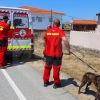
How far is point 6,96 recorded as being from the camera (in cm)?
511

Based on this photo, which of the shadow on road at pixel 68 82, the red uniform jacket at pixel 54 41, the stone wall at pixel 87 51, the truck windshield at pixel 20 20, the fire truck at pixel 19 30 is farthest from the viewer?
the stone wall at pixel 87 51

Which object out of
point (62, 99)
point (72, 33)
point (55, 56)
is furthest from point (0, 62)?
point (72, 33)

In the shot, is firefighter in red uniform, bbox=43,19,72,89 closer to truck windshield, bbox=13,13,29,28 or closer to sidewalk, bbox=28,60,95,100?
sidewalk, bbox=28,60,95,100

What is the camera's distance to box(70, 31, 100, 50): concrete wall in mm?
11820

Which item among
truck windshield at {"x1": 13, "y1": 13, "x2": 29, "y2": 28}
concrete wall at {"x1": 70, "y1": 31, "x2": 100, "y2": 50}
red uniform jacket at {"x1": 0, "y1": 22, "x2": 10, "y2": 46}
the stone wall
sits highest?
truck windshield at {"x1": 13, "y1": 13, "x2": 29, "y2": 28}

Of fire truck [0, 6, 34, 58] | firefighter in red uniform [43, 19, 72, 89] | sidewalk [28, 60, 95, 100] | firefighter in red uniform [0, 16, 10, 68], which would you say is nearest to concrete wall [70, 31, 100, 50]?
fire truck [0, 6, 34, 58]

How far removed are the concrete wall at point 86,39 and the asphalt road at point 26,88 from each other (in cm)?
526

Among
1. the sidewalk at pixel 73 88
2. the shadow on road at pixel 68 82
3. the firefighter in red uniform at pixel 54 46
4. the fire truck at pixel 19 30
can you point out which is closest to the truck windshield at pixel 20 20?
the fire truck at pixel 19 30

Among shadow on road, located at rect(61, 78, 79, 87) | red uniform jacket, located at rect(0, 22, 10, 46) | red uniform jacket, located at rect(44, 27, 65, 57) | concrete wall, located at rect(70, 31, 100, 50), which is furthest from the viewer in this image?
concrete wall, located at rect(70, 31, 100, 50)

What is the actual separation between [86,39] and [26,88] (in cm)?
787

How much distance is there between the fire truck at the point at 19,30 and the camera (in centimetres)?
923

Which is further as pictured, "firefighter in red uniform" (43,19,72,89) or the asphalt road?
"firefighter in red uniform" (43,19,72,89)

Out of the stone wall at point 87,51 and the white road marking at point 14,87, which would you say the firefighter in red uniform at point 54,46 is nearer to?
the white road marking at point 14,87

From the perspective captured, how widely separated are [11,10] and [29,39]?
59.2 inches
